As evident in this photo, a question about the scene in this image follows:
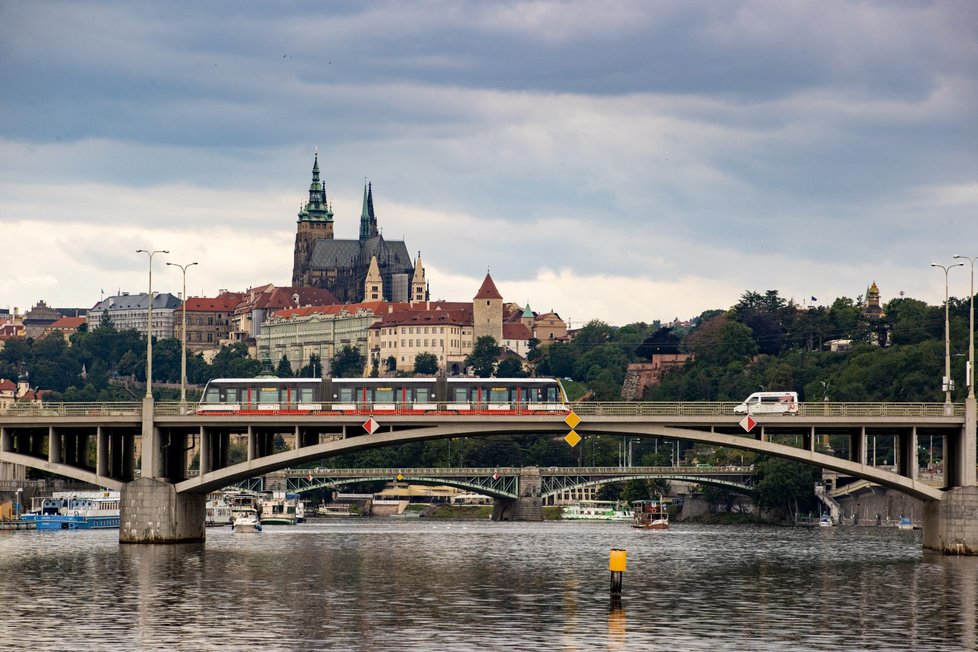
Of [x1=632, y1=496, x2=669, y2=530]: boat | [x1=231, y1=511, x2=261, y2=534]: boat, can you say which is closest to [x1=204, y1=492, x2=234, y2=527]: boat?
[x1=231, y1=511, x2=261, y2=534]: boat

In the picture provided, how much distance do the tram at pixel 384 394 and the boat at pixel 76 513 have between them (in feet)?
161

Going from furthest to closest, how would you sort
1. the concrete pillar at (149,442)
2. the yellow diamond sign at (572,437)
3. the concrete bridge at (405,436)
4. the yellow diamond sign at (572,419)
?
the concrete pillar at (149,442), the concrete bridge at (405,436), the yellow diamond sign at (572,419), the yellow diamond sign at (572,437)

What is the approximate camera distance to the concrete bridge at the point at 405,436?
107m

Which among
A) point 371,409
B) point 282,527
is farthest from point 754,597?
point 282,527

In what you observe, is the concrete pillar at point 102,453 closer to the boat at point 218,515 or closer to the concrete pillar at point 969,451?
the concrete pillar at point 969,451

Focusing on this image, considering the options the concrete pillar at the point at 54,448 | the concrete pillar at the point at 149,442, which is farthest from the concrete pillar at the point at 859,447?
the concrete pillar at the point at 54,448

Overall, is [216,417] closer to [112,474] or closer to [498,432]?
[112,474]

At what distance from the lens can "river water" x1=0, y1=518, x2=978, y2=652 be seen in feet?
211

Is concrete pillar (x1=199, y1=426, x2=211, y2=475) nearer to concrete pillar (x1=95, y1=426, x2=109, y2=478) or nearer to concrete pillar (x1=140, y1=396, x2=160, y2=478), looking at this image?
concrete pillar (x1=140, y1=396, x2=160, y2=478)

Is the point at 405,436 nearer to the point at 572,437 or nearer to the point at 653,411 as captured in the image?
the point at 572,437

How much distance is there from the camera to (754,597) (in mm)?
82938

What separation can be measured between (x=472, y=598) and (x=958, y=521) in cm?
3848

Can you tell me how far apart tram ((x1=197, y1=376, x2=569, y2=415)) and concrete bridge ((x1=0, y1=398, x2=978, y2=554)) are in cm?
277

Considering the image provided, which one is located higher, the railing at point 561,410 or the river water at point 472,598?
the railing at point 561,410
